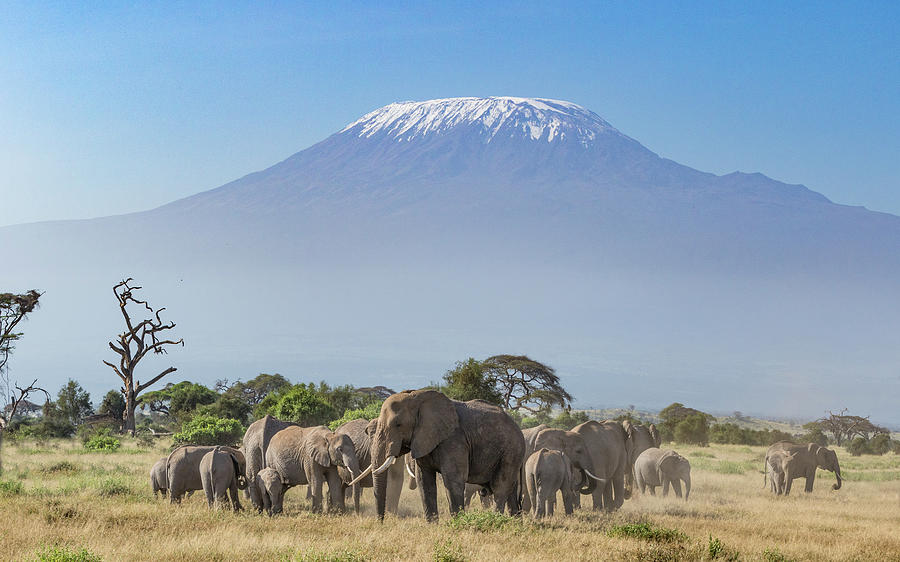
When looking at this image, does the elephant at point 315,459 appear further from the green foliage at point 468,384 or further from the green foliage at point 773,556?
the green foliage at point 468,384

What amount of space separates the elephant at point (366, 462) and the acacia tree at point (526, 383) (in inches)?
1512

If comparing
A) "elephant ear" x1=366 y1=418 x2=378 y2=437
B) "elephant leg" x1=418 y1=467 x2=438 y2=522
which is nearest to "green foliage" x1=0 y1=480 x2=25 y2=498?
"elephant ear" x1=366 y1=418 x2=378 y2=437

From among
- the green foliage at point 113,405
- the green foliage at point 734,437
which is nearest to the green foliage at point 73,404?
the green foliage at point 113,405

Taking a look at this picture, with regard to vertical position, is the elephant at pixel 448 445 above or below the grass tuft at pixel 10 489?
above

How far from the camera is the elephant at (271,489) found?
20.4 metres

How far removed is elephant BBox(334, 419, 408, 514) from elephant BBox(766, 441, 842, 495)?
16453mm

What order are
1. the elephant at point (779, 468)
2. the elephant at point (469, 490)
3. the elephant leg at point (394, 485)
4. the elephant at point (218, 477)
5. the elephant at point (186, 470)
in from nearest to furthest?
the elephant at point (469, 490)
the elephant at point (218, 477)
the elephant at point (186, 470)
the elephant leg at point (394, 485)
the elephant at point (779, 468)

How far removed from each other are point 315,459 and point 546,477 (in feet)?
17.8

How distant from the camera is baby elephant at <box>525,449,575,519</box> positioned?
21000mm

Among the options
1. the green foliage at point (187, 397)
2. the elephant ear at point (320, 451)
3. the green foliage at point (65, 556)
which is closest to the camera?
the green foliage at point (65, 556)

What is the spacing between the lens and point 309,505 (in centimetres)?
2211

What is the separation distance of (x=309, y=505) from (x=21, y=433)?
143 feet

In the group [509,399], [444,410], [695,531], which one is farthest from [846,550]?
[509,399]

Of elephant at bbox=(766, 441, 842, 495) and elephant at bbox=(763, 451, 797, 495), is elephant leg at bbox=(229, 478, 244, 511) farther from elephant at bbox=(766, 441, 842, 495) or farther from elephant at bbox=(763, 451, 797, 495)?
elephant at bbox=(766, 441, 842, 495)
